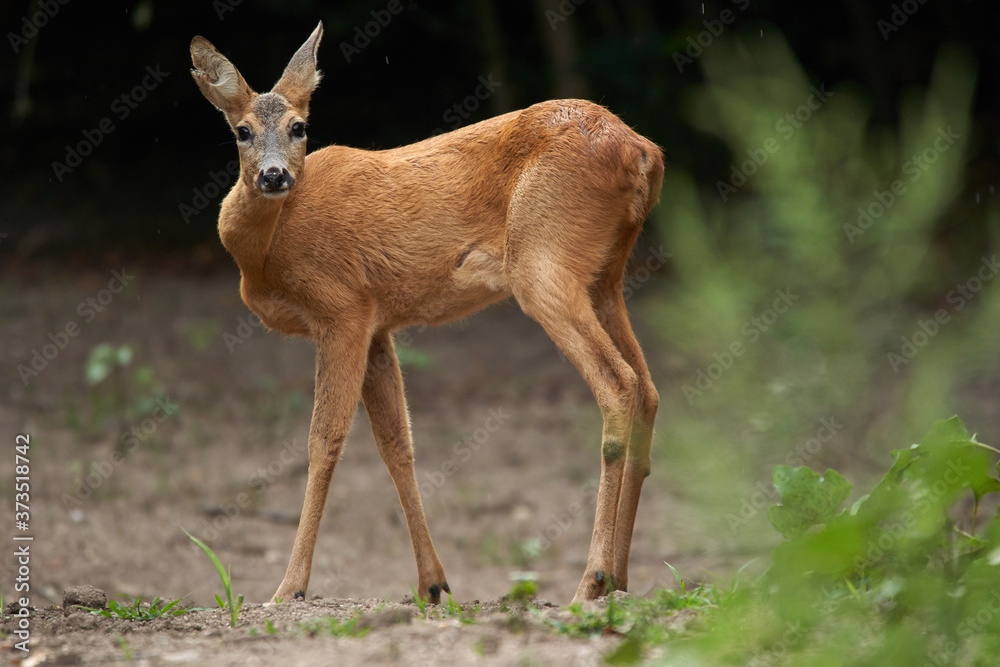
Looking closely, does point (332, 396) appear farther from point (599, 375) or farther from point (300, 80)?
point (300, 80)

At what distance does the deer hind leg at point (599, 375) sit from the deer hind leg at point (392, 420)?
0.95 meters

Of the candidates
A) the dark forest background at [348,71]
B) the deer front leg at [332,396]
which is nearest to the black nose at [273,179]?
the deer front leg at [332,396]

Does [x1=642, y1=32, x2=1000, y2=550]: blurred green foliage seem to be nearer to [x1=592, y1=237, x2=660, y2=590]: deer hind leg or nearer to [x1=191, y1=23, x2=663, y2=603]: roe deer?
[x1=191, y1=23, x2=663, y2=603]: roe deer

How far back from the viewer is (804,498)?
3.38m

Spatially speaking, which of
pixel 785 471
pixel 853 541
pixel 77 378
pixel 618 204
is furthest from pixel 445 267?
pixel 77 378

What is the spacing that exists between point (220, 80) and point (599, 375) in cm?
216

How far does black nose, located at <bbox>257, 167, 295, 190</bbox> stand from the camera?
14.4 ft

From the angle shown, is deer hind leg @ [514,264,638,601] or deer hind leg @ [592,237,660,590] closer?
deer hind leg @ [514,264,638,601]

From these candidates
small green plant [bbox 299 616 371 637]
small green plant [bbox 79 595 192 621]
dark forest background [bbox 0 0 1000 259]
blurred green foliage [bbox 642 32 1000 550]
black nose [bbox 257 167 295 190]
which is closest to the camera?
blurred green foliage [bbox 642 32 1000 550]

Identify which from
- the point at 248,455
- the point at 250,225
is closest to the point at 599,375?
the point at 250,225

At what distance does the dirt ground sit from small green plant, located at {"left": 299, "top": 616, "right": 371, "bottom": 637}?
19.6 inches

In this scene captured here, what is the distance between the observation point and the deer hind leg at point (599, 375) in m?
4.55

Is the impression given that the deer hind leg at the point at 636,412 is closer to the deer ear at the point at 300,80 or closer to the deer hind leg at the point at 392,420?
the deer hind leg at the point at 392,420

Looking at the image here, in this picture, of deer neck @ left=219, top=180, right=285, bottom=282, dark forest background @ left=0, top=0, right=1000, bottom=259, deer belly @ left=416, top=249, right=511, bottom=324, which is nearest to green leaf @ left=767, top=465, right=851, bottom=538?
deer belly @ left=416, top=249, right=511, bottom=324
